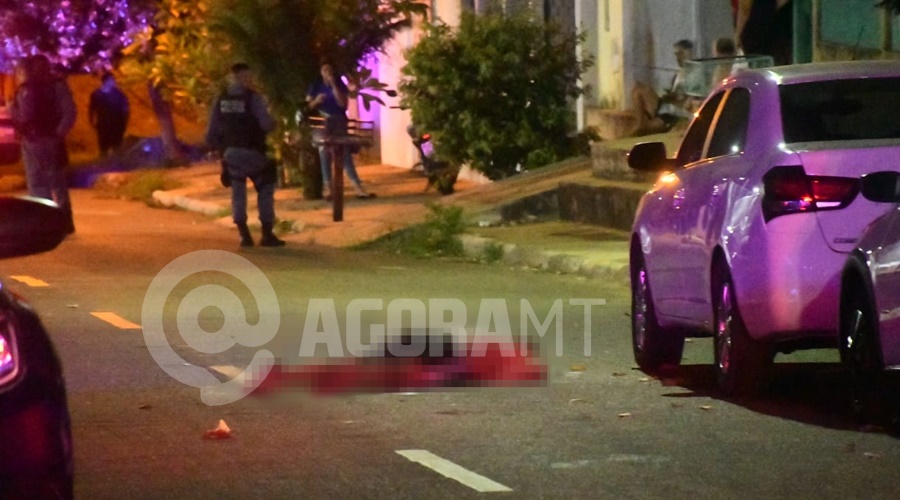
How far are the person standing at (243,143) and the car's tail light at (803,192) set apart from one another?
34.4ft

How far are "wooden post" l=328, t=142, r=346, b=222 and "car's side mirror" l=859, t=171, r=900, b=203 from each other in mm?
12812

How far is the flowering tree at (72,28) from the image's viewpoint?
3347cm

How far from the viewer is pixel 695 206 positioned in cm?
908

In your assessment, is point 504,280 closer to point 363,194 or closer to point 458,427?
point 458,427

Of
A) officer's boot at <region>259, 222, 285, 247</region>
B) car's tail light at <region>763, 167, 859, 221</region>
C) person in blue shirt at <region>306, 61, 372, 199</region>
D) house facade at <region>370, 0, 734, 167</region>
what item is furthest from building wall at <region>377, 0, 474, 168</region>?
car's tail light at <region>763, 167, 859, 221</region>

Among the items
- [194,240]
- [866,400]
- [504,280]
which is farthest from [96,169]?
[866,400]

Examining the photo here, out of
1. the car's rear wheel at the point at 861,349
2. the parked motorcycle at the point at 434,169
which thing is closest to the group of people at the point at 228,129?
the parked motorcycle at the point at 434,169

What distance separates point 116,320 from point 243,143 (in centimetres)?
595

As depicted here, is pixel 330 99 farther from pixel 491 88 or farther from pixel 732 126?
pixel 732 126

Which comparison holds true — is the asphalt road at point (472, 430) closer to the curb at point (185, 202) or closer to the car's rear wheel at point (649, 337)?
the car's rear wheel at point (649, 337)

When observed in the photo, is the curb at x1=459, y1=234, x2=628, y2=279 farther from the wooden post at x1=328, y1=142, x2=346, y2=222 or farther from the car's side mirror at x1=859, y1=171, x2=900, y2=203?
the car's side mirror at x1=859, y1=171, x2=900, y2=203

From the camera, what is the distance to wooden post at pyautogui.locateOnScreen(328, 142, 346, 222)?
20203 millimetres

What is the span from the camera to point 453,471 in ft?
23.6

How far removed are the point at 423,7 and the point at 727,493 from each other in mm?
17809
